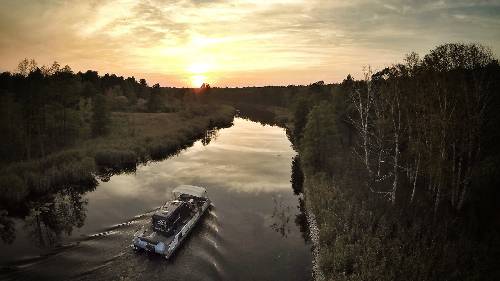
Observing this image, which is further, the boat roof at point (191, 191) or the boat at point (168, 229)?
the boat roof at point (191, 191)

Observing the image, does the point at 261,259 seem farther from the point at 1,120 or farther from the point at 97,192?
the point at 1,120

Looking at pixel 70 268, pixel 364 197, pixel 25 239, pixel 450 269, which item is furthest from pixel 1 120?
pixel 450 269

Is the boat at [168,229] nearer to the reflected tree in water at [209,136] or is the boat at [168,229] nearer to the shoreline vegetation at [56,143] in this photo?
the shoreline vegetation at [56,143]

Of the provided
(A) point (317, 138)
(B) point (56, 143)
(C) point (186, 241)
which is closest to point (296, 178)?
(A) point (317, 138)

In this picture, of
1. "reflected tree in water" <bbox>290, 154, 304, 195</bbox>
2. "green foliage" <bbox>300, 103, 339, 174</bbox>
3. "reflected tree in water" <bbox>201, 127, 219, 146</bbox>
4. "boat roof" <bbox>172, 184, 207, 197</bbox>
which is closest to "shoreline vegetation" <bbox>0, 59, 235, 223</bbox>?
"reflected tree in water" <bbox>201, 127, 219, 146</bbox>

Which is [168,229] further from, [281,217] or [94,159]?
[94,159]

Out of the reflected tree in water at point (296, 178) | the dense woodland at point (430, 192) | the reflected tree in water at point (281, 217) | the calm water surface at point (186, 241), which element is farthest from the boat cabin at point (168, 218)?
the reflected tree in water at point (296, 178)

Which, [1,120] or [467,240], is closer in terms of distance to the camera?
[467,240]
